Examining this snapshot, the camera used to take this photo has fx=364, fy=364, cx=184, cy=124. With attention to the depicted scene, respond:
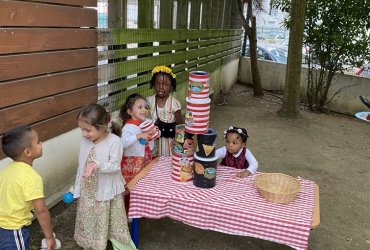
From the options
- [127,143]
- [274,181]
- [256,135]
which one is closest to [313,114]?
[256,135]

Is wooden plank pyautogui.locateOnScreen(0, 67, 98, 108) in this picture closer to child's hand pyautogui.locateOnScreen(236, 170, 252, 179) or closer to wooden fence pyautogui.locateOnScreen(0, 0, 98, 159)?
wooden fence pyautogui.locateOnScreen(0, 0, 98, 159)

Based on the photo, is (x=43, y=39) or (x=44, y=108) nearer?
(x=43, y=39)

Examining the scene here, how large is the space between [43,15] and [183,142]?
1.69 m

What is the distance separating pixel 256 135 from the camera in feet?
24.5

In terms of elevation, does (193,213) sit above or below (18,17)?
below

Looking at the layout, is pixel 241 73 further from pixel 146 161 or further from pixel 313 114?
pixel 146 161

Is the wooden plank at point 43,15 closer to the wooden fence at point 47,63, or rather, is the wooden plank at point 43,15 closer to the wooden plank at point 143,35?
the wooden fence at point 47,63

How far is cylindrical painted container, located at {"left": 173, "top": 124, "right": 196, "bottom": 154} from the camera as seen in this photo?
3.10m

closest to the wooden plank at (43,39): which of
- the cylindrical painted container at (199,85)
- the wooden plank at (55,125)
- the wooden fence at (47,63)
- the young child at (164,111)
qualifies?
the wooden fence at (47,63)

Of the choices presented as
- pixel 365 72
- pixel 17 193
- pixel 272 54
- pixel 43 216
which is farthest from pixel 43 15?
pixel 272 54

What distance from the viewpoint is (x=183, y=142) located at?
3131 millimetres

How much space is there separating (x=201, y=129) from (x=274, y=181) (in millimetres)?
852

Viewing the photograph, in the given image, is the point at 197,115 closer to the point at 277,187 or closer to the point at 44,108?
the point at 277,187

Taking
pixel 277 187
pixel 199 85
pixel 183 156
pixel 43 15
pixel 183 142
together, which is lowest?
pixel 277 187
